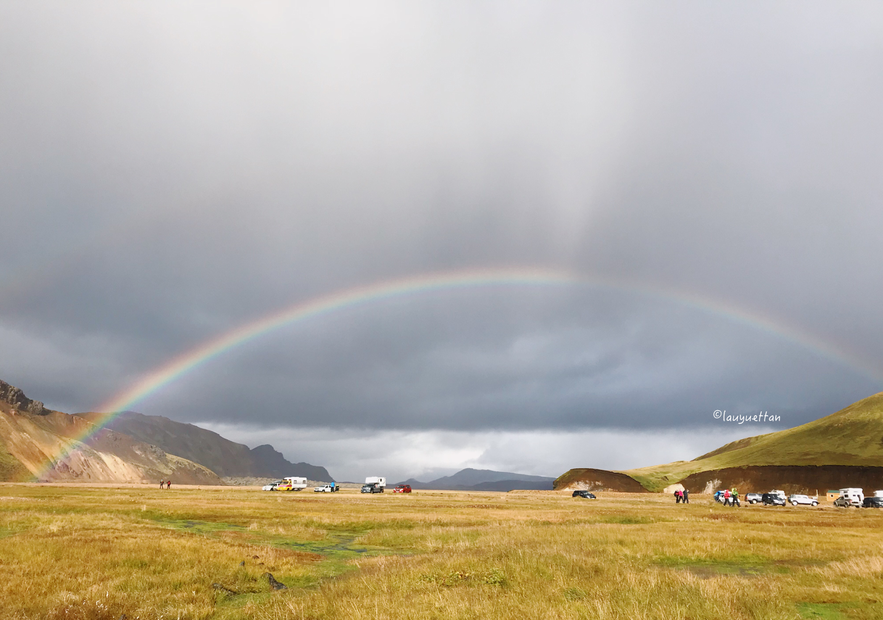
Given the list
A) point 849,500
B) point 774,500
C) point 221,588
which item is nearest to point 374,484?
point 774,500

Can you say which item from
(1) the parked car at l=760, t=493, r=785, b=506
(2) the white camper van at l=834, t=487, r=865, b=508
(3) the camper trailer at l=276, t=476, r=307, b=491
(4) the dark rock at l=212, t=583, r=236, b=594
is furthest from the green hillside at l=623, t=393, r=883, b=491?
(4) the dark rock at l=212, t=583, r=236, b=594

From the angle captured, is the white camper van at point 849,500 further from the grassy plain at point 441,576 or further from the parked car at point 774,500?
the grassy plain at point 441,576

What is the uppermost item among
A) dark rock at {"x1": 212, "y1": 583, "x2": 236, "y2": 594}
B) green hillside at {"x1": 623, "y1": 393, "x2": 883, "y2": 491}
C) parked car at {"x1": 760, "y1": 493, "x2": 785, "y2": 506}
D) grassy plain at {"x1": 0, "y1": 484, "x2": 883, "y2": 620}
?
green hillside at {"x1": 623, "y1": 393, "x2": 883, "y2": 491}

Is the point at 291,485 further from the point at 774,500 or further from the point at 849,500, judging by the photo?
the point at 849,500

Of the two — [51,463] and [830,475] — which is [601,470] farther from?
[51,463]

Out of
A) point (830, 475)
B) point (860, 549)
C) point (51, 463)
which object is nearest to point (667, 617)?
point (860, 549)

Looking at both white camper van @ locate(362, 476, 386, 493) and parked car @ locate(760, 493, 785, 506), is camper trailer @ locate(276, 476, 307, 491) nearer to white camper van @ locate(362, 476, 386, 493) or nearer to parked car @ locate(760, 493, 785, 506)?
white camper van @ locate(362, 476, 386, 493)

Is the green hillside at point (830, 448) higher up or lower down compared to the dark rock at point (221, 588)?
higher up

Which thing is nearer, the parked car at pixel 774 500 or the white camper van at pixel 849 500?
the white camper van at pixel 849 500

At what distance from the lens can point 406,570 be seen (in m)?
17.4

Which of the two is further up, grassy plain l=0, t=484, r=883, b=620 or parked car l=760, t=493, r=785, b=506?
parked car l=760, t=493, r=785, b=506

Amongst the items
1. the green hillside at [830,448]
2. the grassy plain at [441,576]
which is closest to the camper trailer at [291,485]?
the grassy plain at [441,576]

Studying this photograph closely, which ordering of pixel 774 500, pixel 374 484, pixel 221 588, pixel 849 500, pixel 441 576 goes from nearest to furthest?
pixel 221 588 → pixel 441 576 → pixel 849 500 → pixel 774 500 → pixel 374 484

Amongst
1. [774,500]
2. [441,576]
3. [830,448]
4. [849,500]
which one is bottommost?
[441,576]
